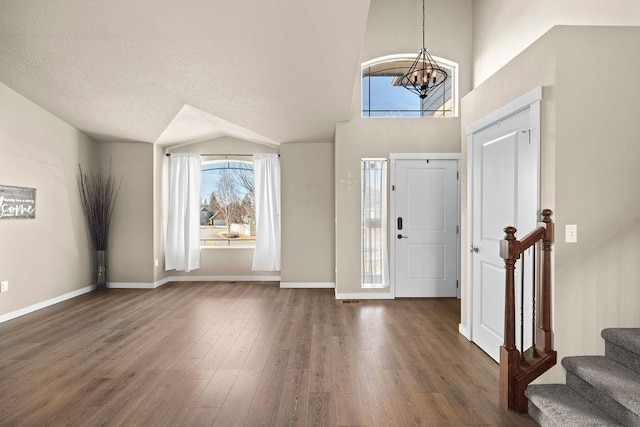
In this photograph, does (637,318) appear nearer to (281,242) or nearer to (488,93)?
(488,93)

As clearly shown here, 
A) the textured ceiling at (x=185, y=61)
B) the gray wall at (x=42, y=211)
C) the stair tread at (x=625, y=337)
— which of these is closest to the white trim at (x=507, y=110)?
A: the textured ceiling at (x=185, y=61)

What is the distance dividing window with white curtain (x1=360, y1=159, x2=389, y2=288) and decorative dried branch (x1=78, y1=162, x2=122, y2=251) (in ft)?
13.8

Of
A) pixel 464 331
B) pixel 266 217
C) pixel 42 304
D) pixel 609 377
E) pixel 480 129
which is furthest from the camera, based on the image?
pixel 266 217

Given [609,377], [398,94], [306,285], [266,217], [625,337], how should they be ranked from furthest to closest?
[266,217] < [306,285] < [398,94] < [625,337] < [609,377]

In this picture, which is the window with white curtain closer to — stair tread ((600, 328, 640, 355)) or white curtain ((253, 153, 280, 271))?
white curtain ((253, 153, 280, 271))

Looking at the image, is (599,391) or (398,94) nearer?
(599,391)

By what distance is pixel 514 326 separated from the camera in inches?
101

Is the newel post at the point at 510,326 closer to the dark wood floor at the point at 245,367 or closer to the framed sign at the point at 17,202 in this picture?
the dark wood floor at the point at 245,367

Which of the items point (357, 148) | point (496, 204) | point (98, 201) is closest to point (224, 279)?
point (98, 201)

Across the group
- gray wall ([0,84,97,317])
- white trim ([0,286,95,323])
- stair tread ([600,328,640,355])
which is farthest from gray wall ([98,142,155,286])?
stair tread ([600,328,640,355])

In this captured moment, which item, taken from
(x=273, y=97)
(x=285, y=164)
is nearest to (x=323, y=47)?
(x=273, y=97)

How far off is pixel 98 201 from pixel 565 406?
668cm

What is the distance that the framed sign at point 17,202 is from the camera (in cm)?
471

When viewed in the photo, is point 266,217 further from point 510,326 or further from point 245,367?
point 510,326
